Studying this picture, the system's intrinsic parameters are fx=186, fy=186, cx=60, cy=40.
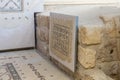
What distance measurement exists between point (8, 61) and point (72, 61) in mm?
945

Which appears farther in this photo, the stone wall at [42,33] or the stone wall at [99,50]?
the stone wall at [42,33]

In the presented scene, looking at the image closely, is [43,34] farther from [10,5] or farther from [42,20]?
[10,5]

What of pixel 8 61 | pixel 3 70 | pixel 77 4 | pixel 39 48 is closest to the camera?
pixel 3 70

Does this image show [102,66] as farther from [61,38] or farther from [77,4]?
[77,4]

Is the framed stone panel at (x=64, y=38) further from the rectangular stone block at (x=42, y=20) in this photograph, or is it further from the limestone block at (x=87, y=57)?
the rectangular stone block at (x=42, y=20)

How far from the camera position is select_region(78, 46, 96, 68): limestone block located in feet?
4.80

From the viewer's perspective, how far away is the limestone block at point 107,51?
154 cm

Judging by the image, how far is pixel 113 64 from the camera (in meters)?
1.62

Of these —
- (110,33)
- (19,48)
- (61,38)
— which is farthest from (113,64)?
(19,48)

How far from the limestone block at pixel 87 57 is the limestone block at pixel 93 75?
0.16 ft

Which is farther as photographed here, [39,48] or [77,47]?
[39,48]

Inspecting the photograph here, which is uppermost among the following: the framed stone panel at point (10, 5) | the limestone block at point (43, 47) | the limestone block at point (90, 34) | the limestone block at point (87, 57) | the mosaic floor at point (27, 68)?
the framed stone panel at point (10, 5)

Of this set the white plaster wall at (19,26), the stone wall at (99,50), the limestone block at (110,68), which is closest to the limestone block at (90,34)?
the stone wall at (99,50)

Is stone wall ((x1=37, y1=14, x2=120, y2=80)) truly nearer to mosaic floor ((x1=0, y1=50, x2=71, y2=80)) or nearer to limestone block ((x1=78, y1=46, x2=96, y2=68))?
limestone block ((x1=78, y1=46, x2=96, y2=68))
